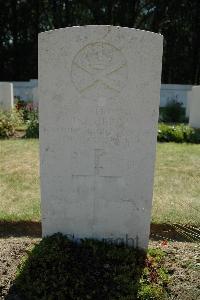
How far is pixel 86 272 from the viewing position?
3.27 meters

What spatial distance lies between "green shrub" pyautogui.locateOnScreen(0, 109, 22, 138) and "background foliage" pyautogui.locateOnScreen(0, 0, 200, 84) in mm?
18597

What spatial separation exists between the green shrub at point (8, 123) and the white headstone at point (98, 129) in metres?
7.77

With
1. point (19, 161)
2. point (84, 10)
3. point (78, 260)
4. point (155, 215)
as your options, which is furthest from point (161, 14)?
point (78, 260)

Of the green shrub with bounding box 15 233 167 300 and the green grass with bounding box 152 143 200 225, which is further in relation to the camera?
the green grass with bounding box 152 143 200 225

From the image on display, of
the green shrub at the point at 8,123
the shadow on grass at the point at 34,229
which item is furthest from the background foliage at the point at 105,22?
the shadow on grass at the point at 34,229

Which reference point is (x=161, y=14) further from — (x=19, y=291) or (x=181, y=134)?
(x=19, y=291)

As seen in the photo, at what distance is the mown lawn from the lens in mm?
5105

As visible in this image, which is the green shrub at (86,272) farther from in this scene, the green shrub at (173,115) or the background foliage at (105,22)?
the background foliage at (105,22)

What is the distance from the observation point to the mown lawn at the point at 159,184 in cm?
511

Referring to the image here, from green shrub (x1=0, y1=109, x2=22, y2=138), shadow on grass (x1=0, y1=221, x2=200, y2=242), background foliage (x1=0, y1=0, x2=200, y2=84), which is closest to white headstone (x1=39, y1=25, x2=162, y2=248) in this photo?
shadow on grass (x1=0, y1=221, x2=200, y2=242)

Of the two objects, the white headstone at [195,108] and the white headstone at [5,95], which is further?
the white headstone at [5,95]

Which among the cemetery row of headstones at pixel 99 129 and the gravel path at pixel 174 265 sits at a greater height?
the cemetery row of headstones at pixel 99 129

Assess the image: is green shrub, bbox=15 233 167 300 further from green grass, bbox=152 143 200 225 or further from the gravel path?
green grass, bbox=152 143 200 225

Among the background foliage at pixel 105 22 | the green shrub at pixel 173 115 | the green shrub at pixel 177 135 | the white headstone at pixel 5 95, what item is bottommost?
the green shrub at pixel 177 135
